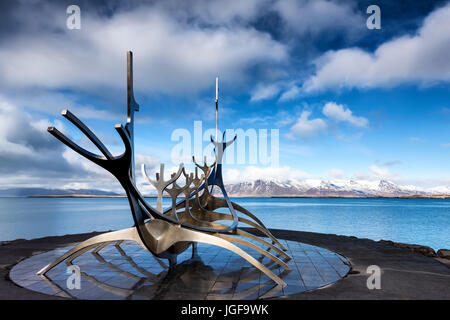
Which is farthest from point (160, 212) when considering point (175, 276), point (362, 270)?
point (362, 270)

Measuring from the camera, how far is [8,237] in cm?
2908

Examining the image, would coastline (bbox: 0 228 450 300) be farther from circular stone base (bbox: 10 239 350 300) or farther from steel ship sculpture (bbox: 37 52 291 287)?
steel ship sculpture (bbox: 37 52 291 287)

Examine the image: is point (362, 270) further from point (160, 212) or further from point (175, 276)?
point (160, 212)

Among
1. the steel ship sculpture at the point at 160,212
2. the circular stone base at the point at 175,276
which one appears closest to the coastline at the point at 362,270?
the circular stone base at the point at 175,276

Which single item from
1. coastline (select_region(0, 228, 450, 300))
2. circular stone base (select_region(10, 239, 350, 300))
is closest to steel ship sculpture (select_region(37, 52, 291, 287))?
circular stone base (select_region(10, 239, 350, 300))

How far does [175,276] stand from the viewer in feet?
29.2

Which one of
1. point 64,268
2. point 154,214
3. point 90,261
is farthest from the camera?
Result: point 90,261

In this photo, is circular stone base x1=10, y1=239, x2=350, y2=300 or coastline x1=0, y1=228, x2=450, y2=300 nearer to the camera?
coastline x1=0, y1=228, x2=450, y2=300

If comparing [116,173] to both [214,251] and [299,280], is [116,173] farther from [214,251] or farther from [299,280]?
[214,251]

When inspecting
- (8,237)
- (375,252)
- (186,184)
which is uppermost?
(186,184)

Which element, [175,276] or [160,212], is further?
[160,212]

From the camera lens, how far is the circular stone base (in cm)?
748
